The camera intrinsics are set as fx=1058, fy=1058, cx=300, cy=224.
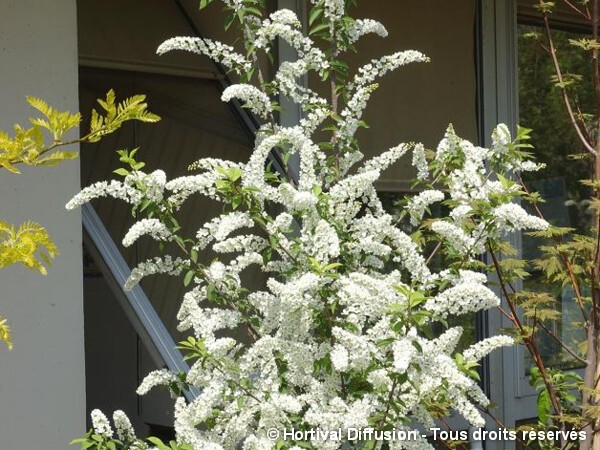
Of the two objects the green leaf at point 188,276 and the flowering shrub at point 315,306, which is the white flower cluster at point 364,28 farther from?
the green leaf at point 188,276

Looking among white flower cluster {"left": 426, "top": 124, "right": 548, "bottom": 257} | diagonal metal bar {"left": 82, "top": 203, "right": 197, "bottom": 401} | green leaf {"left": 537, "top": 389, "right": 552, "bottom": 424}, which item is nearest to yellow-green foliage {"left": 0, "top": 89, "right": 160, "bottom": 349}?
white flower cluster {"left": 426, "top": 124, "right": 548, "bottom": 257}

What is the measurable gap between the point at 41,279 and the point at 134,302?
0.35 meters

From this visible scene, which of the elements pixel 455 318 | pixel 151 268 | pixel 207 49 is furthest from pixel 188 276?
pixel 455 318

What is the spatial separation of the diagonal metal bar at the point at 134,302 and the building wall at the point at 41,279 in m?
0.15

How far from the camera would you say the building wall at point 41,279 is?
345 cm

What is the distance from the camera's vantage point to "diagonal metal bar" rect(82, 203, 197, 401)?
11.8 ft

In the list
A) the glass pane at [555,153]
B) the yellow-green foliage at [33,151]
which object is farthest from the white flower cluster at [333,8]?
the glass pane at [555,153]

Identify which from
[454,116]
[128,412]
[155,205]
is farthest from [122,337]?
[155,205]

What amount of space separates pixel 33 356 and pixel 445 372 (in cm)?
155

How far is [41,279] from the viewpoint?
350cm

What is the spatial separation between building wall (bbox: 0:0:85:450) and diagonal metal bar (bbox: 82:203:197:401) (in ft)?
0.50

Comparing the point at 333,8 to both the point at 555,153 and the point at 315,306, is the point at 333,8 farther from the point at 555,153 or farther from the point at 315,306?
the point at 555,153

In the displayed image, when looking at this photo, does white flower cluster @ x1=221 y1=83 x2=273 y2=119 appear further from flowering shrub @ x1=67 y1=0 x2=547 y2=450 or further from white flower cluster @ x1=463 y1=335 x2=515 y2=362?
white flower cluster @ x1=463 y1=335 x2=515 y2=362

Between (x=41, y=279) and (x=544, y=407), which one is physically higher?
(x=41, y=279)
